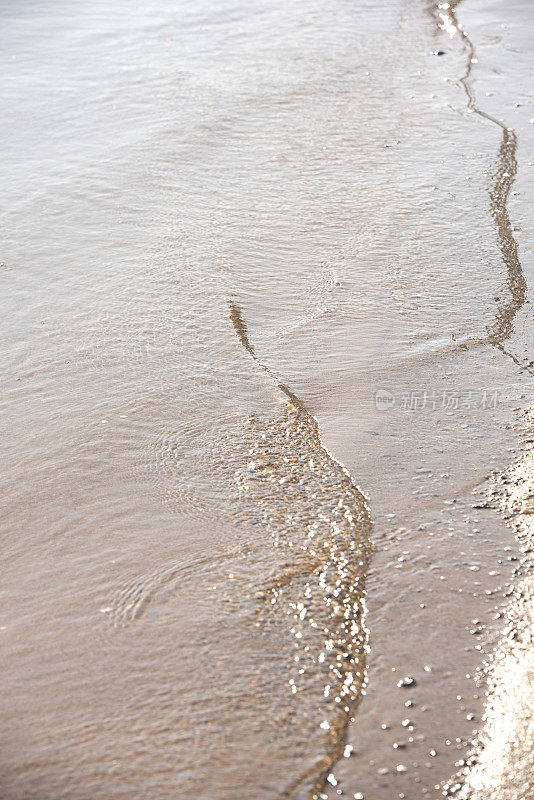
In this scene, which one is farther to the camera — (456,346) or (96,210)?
(96,210)

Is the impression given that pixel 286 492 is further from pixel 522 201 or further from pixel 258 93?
pixel 258 93

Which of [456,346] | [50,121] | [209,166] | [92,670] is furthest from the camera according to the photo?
[50,121]

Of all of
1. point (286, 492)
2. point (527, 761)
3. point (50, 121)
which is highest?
point (50, 121)

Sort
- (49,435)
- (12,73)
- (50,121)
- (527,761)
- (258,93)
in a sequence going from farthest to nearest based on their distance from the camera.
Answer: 1. (12,73)
2. (258,93)
3. (50,121)
4. (49,435)
5. (527,761)

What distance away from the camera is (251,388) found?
Answer: 3338 millimetres

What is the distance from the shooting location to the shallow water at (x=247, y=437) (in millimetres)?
2012

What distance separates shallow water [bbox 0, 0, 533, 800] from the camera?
201 centimetres

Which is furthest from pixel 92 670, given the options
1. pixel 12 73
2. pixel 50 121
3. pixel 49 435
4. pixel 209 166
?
pixel 12 73

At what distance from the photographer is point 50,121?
20.6 feet

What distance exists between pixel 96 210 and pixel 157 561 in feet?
10.3

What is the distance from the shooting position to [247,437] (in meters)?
3.03

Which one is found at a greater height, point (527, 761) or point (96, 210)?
point (96, 210)

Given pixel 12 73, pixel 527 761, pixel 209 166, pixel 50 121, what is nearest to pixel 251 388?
pixel 527 761

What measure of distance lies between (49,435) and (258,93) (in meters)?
4.96
